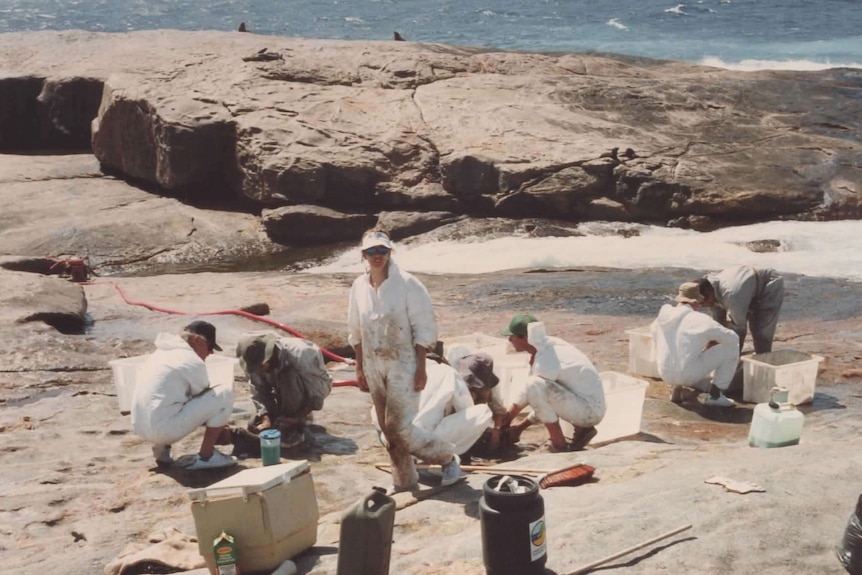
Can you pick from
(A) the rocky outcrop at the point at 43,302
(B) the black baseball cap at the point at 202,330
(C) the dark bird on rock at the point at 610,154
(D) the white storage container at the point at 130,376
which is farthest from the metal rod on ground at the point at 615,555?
(C) the dark bird on rock at the point at 610,154

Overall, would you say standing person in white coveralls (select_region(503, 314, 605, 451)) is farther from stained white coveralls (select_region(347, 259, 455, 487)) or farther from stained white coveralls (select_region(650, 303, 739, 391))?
stained white coveralls (select_region(650, 303, 739, 391))

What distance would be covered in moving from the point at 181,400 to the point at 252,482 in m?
1.79

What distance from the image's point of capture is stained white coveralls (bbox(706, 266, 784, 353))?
340 inches

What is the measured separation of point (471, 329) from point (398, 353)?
468 centimetres

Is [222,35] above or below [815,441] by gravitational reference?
above

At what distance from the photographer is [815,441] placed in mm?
7023

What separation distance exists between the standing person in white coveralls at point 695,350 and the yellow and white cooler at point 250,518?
4140mm

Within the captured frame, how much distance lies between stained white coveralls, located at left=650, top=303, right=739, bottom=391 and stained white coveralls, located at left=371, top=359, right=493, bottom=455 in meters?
2.21

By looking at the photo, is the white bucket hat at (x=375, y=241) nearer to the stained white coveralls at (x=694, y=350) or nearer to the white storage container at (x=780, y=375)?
the stained white coveralls at (x=694, y=350)

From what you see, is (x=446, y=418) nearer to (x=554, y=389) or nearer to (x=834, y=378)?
(x=554, y=389)

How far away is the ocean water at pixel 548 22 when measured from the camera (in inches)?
1775

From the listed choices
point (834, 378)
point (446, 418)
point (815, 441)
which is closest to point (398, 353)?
point (446, 418)

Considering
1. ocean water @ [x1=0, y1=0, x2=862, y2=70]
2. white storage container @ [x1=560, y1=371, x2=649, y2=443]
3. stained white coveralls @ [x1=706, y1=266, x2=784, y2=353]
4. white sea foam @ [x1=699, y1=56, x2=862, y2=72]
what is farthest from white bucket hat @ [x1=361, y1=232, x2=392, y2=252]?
ocean water @ [x1=0, y1=0, x2=862, y2=70]

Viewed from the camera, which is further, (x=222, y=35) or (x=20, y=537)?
(x=222, y=35)
